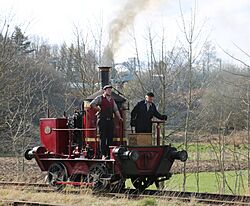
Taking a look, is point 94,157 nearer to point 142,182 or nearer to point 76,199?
point 142,182

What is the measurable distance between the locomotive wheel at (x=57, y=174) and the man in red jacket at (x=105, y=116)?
4.14 feet

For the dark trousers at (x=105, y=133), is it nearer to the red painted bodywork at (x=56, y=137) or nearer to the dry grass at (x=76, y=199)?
the dry grass at (x=76, y=199)

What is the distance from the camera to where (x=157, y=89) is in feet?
63.1

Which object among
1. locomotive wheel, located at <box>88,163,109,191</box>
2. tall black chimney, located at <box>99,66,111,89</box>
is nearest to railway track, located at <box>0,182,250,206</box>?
locomotive wheel, located at <box>88,163,109,191</box>

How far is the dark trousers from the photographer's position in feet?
38.8

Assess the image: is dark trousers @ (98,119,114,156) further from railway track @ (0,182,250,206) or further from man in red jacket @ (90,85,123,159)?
railway track @ (0,182,250,206)

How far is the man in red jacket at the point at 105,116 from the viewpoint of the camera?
38.8 ft

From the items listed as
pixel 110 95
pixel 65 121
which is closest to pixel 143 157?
pixel 110 95

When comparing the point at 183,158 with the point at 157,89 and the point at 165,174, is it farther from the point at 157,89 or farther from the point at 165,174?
the point at 157,89

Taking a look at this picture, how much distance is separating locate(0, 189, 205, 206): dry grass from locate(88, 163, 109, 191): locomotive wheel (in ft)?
1.14

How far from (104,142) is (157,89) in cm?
766

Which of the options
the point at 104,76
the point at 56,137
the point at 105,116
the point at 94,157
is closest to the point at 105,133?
the point at 105,116

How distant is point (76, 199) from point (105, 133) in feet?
6.19

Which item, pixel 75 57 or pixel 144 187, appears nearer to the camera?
pixel 144 187
